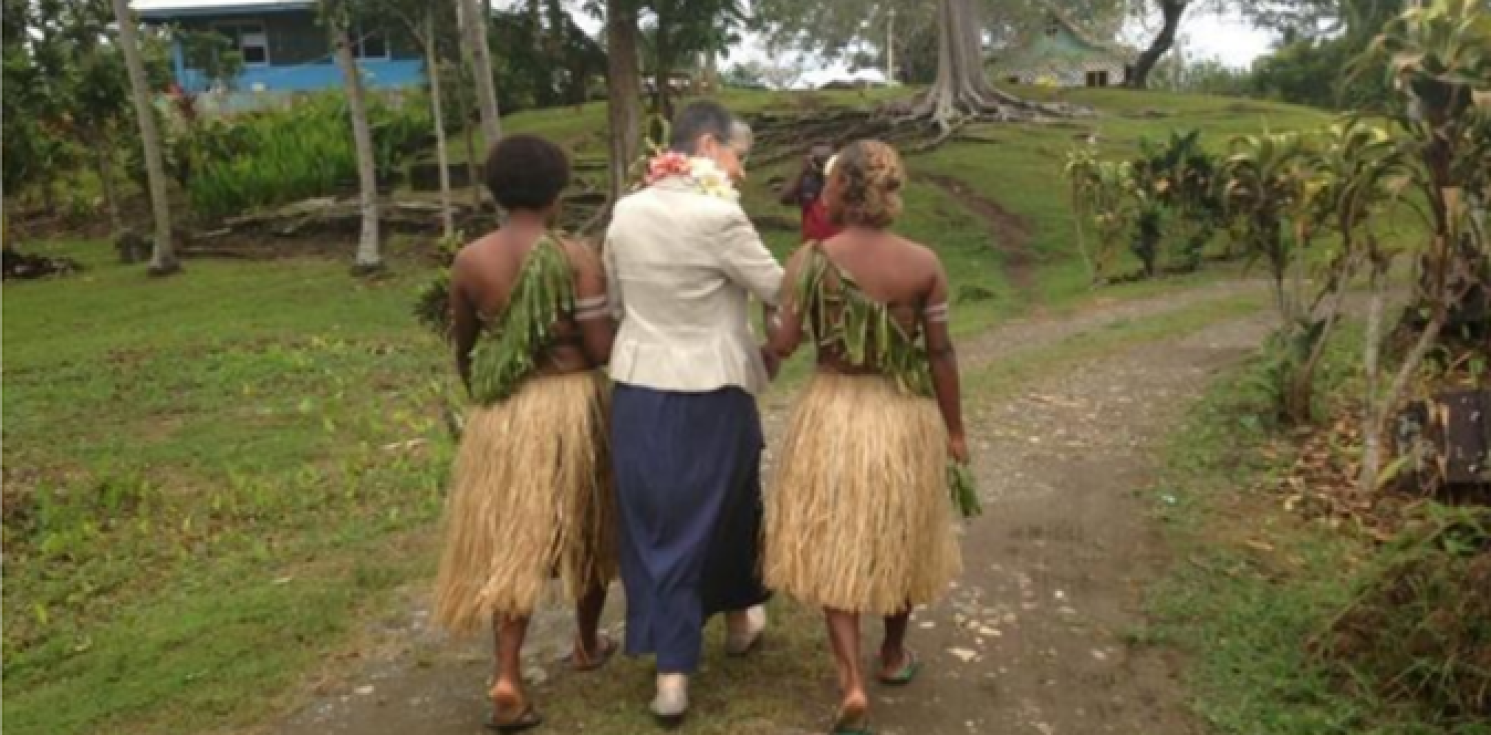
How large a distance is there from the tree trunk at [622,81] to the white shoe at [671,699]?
40.0 feet

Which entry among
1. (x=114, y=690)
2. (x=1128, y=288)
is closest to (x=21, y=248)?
(x=1128, y=288)

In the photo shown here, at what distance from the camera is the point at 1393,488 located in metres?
5.41

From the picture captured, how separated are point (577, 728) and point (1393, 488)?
386cm

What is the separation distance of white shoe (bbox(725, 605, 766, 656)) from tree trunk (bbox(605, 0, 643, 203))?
1168 centimetres

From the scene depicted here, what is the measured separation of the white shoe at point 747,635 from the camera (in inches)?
A: 149

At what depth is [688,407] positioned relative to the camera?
3.23 meters

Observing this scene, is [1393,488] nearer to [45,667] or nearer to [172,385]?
[45,667]

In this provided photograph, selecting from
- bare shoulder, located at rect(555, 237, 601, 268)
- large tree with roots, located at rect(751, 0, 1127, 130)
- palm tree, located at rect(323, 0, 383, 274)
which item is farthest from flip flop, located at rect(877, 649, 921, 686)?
large tree with roots, located at rect(751, 0, 1127, 130)

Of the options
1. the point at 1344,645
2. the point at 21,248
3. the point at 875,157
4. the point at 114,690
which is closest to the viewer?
the point at 875,157

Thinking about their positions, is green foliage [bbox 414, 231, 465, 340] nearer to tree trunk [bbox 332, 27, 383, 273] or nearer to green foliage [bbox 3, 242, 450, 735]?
green foliage [bbox 3, 242, 450, 735]

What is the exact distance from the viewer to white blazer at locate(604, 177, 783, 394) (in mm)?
3154

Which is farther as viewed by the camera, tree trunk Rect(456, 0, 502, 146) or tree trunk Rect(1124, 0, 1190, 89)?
tree trunk Rect(1124, 0, 1190, 89)

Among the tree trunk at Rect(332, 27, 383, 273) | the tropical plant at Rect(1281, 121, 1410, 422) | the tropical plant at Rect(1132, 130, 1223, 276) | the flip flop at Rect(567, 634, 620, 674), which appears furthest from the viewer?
the tree trunk at Rect(332, 27, 383, 273)

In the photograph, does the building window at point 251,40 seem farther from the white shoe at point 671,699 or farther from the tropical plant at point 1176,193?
the white shoe at point 671,699
